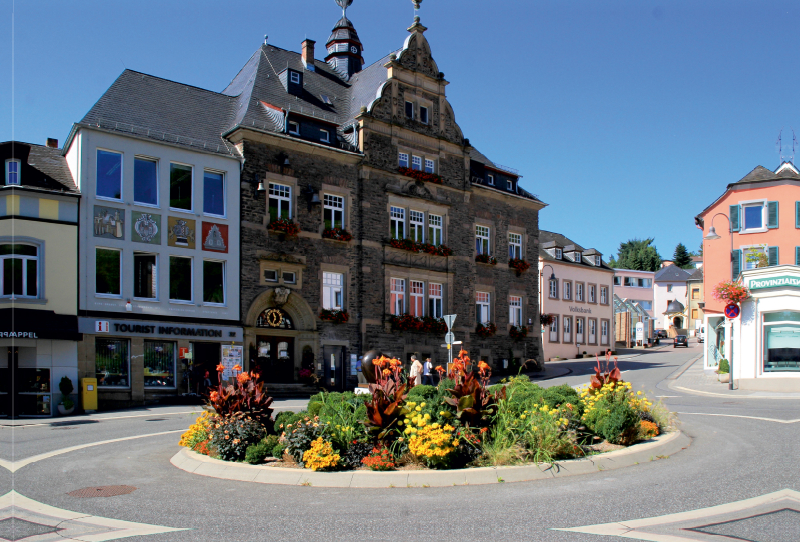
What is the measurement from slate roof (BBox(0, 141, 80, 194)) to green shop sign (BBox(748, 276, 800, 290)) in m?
25.0

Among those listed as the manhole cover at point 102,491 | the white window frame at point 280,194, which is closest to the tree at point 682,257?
the white window frame at point 280,194

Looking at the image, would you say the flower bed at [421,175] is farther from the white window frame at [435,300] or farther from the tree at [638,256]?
the tree at [638,256]

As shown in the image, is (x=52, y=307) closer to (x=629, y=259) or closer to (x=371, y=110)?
(x=371, y=110)

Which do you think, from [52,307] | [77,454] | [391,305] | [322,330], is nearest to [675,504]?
[77,454]

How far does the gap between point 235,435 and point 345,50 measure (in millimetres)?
33576

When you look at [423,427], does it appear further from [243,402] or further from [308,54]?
[308,54]

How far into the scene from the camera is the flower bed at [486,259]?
38.5 m

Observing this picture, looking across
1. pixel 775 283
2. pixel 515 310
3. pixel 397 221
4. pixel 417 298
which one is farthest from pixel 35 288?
pixel 775 283

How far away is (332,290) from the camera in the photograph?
32.5 m

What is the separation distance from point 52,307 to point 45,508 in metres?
17.3

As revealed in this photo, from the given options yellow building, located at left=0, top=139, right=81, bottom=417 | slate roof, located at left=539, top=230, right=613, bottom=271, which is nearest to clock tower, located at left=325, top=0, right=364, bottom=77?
slate roof, located at left=539, top=230, right=613, bottom=271

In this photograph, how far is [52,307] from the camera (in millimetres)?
24438

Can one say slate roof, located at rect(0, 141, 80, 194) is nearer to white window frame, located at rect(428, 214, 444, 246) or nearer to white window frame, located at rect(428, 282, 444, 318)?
white window frame, located at rect(428, 214, 444, 246)

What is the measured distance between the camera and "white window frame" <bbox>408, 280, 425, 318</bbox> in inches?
1391
